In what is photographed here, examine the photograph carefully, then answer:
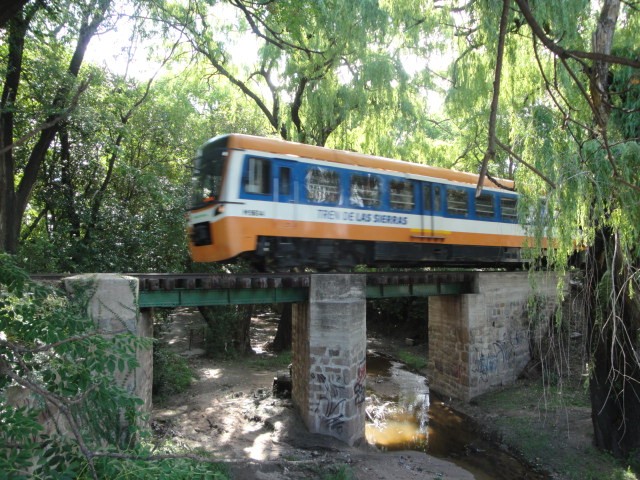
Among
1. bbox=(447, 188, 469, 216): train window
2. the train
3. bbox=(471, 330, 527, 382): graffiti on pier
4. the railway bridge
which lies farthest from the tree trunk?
bbox=(447, 188, 469, 216): train window

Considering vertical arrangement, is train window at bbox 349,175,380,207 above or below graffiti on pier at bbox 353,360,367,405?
above

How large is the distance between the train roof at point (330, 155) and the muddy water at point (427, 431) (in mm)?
5564

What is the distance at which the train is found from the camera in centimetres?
847

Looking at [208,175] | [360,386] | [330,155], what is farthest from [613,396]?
[208,175]

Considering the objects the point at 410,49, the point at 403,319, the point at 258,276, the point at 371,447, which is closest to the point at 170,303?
the point at 258,276

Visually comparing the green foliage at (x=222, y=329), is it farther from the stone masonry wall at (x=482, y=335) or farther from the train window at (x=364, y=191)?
the train window at (x=364, y=191)

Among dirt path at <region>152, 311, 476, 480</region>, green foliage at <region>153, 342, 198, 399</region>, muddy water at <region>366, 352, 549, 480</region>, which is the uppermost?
green foliage at <region>153, 342, 198, 399</region>

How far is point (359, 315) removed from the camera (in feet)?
31.5

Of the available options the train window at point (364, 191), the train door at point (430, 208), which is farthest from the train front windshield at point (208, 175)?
the train door at point (430, 208)

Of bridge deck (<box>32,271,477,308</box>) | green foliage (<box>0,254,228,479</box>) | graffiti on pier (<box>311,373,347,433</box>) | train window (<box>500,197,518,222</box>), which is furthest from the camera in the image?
train window (<box>500,197,518,222</box>)

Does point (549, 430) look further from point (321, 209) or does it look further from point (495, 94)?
point (495, 94)

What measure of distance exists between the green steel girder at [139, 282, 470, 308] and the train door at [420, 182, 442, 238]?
1.49 metres

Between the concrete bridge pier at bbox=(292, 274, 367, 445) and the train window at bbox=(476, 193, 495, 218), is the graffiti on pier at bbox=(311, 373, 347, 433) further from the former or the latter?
the train window at bbox=(476, 193, 495, 218)

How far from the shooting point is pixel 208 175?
884cm
